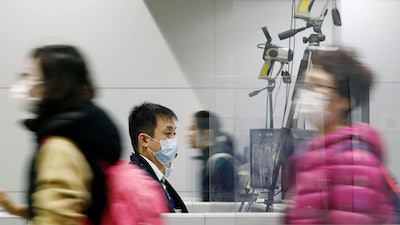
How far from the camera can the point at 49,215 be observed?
52.8 inches

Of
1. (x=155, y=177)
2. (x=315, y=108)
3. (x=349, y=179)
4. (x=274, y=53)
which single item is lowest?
(x=155, y=177)

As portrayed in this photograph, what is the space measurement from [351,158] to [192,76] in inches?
138

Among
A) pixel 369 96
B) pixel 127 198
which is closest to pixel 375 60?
pixel 369 96

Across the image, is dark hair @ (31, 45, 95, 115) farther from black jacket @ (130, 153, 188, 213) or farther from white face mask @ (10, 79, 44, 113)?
black jacket @ (130, 153, 188, 213)

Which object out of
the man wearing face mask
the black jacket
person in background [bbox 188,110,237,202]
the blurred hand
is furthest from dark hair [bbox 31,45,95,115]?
the man wearing face mask

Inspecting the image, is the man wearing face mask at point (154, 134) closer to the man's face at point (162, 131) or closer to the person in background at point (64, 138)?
the man's face at point (162, 131)

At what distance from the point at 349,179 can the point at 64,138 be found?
66 cm

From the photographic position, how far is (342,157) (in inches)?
54.9

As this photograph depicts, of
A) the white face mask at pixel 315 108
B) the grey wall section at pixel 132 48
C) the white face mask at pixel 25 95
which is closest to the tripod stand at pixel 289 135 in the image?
the white face mask at pixel 315 108

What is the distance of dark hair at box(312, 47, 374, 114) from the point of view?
1.41 meters

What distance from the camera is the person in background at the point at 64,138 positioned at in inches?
53.2

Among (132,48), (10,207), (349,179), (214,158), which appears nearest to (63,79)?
(10,207)

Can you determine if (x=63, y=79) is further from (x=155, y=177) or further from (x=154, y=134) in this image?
(x=154, y=134)

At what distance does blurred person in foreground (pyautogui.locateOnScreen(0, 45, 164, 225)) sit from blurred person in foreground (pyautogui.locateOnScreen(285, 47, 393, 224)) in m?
0.49
